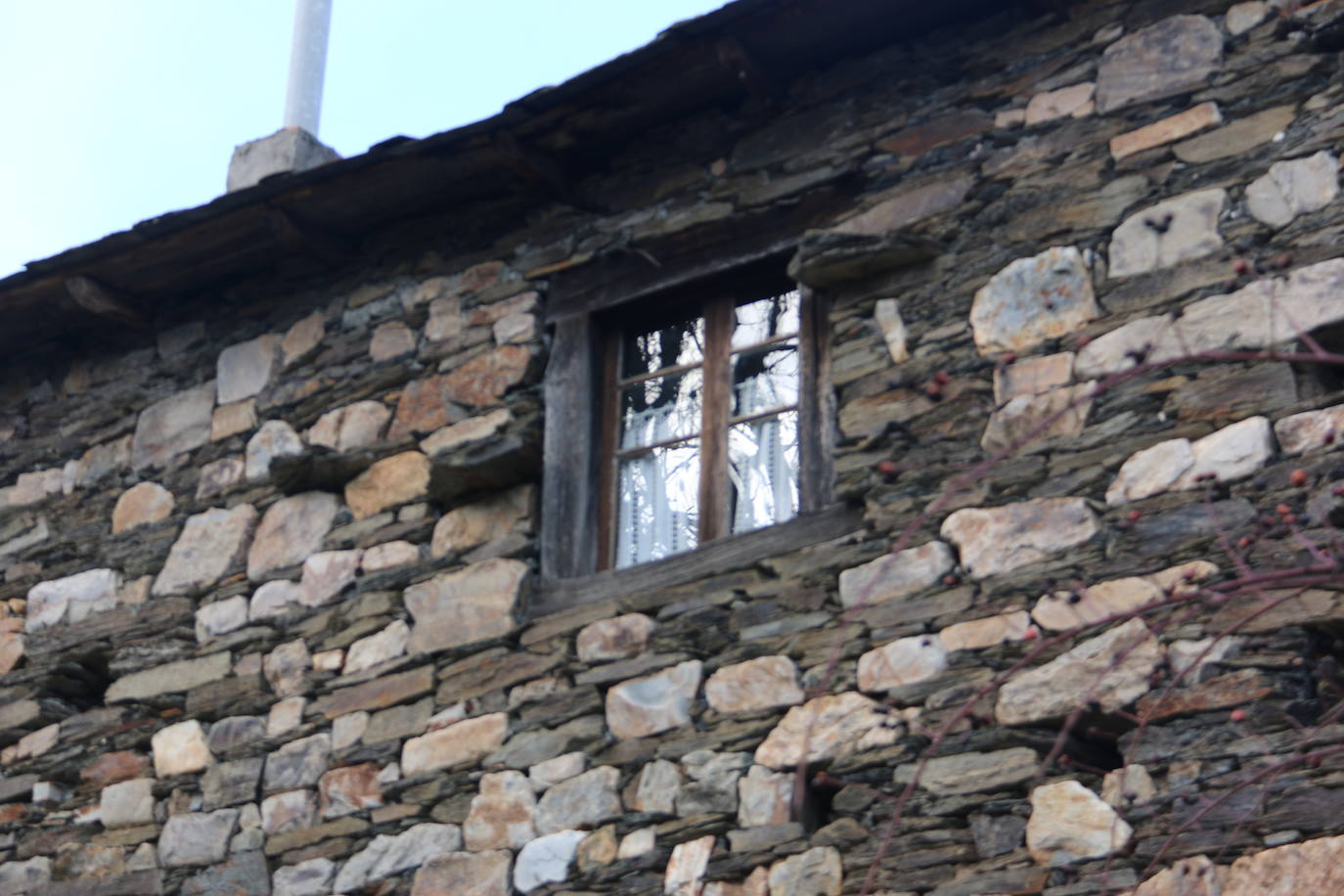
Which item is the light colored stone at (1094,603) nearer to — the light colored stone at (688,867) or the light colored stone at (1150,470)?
the light colored stone at (1150,470)

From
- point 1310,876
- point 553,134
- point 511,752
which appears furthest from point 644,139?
point 1310,876

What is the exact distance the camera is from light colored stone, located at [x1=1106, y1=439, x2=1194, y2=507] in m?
4.34

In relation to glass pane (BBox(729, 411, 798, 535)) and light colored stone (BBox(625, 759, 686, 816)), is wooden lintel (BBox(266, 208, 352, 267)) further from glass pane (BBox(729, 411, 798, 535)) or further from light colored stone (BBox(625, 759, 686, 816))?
light colored stone (BBox(625, 759, 686, 816))

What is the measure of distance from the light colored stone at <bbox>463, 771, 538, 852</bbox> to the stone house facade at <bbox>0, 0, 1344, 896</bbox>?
14 millimetres

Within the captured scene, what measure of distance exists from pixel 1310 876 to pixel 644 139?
3082 millimetres

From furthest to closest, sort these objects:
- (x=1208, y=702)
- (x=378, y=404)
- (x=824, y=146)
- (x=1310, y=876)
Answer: (x=378, y=404)
(x=824, y=146)
(x=1208, y=702)
(x=1310, y=876)

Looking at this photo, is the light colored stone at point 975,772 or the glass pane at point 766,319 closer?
the light colored stone at point 975,772

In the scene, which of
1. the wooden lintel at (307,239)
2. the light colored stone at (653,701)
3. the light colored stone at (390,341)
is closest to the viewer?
the light colored stone at (653,701)

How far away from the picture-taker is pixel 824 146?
5422 mm

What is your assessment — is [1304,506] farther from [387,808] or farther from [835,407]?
[387,808]

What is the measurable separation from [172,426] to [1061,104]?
316 centimetres

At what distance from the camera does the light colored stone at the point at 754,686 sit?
4.61 m

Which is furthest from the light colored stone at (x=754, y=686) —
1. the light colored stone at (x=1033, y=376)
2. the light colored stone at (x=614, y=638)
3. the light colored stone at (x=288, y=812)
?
the light colored stone at (x=288, y=812)

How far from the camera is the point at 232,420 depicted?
6.17m
